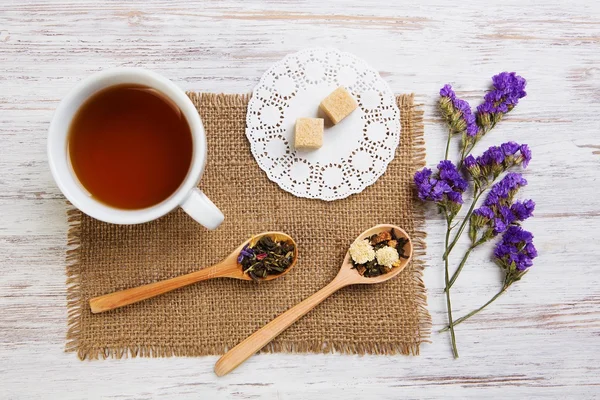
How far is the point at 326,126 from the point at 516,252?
18.8 inches

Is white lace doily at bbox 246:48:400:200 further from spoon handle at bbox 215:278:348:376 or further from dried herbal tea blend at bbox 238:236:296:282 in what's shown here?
spoon handle at bbox 215:278:348:376

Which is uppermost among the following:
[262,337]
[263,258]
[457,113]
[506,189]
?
[457,113]

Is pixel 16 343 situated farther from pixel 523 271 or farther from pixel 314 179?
pixel 523 271

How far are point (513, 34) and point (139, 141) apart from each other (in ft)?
2.75

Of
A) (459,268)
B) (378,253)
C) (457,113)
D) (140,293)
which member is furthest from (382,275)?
(140,293)

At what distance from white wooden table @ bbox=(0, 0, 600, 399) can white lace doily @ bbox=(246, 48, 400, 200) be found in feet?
0.15

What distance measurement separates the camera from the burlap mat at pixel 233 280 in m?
1.03

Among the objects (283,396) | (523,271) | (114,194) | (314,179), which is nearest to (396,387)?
(283,396)

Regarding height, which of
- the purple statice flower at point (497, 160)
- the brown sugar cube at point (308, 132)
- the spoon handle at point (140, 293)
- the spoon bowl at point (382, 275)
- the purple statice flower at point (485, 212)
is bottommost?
the spoon handle at point (140, 293)

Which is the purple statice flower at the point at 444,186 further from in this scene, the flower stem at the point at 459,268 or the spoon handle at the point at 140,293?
the spoon handle at the point at 140,293

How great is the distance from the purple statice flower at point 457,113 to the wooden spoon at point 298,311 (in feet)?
0.84

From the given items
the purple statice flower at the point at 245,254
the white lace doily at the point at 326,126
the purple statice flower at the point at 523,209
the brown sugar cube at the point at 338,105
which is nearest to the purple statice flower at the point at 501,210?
the purple statice flower at the point at 523,209

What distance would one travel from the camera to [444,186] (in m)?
1.01

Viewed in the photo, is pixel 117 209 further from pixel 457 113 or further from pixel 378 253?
pixel 457 113
